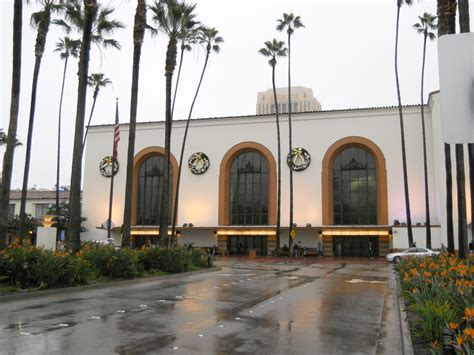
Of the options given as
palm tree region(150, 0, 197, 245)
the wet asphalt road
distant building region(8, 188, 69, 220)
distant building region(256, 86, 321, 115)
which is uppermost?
distant building region(256, 86, 321, 115)

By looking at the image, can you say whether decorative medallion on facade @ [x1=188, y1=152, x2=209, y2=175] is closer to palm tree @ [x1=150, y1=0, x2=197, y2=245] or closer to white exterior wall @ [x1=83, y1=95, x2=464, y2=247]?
white exterior wall @ [x1=83, y1=95, x2=464, y2=247]

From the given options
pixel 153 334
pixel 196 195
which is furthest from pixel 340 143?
pixel 153 334

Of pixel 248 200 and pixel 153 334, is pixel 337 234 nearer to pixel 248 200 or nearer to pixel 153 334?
pixel 248 200

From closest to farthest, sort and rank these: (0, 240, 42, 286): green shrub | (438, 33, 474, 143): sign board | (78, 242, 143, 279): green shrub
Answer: (438, 33, 474, 143): sign board → (0, 240, 42, 286): green shrub → (78, 242, 143, 279): green shrub

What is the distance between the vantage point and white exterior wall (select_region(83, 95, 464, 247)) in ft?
140

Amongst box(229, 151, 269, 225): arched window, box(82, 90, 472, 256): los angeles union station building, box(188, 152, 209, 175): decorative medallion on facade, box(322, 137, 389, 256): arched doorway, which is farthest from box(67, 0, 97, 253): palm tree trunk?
box(229, 151, 269, 225): arched window

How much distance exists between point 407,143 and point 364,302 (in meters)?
33.0

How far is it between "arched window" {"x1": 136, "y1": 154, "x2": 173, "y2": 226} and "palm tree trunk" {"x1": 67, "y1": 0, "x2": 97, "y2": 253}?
30.8 metres

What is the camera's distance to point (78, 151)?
1869 cm

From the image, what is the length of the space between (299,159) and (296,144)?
1604 mm

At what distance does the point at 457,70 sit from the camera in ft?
9.81

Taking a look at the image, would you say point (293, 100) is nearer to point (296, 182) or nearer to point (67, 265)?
point (296, 182)

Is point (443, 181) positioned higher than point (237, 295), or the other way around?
point (443, 181)

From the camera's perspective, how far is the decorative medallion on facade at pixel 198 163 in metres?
48.7
